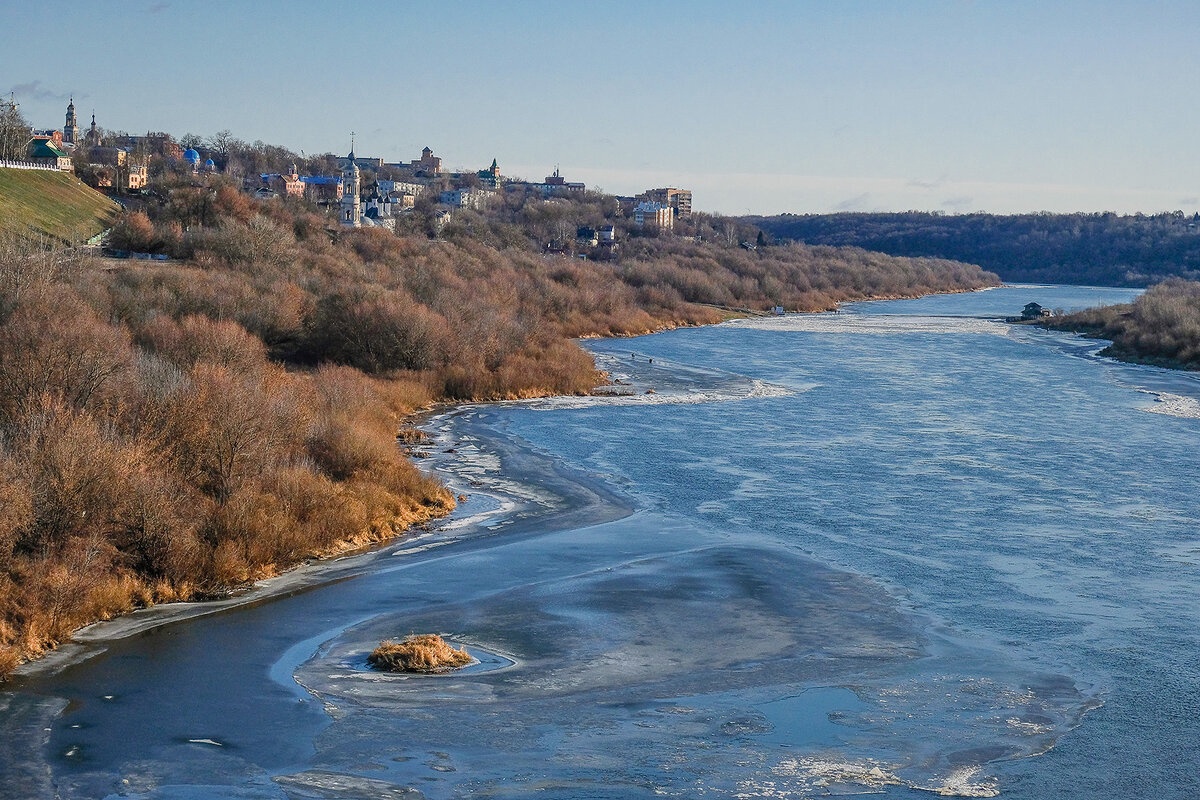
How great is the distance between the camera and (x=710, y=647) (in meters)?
16.8

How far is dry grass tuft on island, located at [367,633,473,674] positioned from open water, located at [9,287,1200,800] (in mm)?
302

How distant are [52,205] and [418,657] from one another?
2126 inches

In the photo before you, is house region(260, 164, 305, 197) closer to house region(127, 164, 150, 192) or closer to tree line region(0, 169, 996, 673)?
house region(127, 164, 150, 192)

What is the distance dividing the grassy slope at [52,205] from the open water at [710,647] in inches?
1256

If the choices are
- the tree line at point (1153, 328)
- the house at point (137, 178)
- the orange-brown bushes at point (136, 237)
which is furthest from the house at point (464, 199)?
the orange-brown bushes at point (136, 237)

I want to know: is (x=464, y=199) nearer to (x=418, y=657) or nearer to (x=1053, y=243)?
(x=1053, y=243)

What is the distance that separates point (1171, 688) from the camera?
15281 millimetres

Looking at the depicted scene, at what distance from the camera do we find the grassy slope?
53806 mm

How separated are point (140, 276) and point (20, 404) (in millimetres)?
20675

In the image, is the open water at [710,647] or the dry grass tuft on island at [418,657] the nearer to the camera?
the open water at [710,647]

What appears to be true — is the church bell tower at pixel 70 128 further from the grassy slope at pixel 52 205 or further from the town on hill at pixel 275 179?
the grassy slope at pixel 52 205

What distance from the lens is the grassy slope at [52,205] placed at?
53.8 meters

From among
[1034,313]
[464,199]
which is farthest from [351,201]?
[464,199]

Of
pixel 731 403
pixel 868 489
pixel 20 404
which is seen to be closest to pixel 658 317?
pixel 731 403
